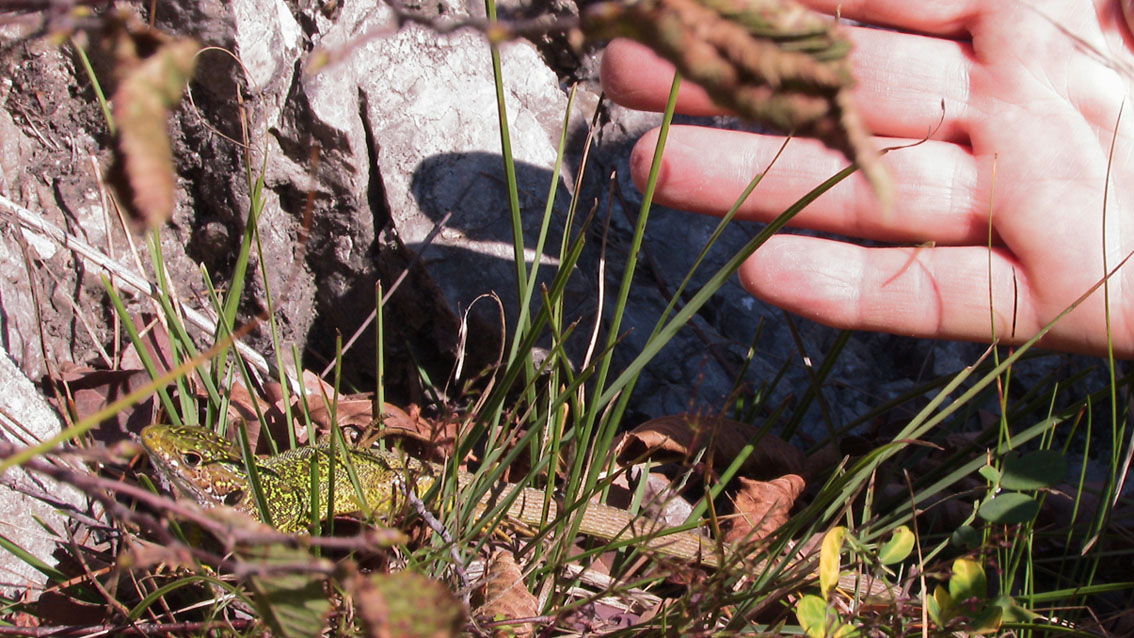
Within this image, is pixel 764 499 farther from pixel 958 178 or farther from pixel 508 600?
pixel 958 178

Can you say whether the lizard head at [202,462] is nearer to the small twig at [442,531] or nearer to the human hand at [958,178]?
the small twig at [442,531]

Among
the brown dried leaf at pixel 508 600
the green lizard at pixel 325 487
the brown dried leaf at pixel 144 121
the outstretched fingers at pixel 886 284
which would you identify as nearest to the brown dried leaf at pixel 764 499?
the green lizard at pixel 325 487

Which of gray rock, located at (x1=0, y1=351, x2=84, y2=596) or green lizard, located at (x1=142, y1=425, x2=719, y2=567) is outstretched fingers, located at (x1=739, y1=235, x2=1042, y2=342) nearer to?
green lizard, located at (x1=142, y1=425, x2=719, y2=567)

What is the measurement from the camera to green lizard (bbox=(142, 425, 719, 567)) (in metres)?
1.32

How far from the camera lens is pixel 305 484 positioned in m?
1.47

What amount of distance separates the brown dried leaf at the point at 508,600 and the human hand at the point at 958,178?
887mm

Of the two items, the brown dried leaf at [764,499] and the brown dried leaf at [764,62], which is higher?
the brown dried leaf at [764,62]

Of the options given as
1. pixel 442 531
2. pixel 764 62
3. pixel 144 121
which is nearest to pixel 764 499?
pixel 442 531

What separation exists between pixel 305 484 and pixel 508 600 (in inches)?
17.3

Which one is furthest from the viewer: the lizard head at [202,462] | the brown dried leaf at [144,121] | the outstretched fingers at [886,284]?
the outstretched fingers at [886,284]

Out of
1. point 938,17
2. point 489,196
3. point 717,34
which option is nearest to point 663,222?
point 489,196

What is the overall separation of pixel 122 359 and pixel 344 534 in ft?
2.47

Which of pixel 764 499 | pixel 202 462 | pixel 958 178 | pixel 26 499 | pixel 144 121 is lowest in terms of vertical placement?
pixel 764 499

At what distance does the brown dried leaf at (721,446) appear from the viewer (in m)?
1.76
